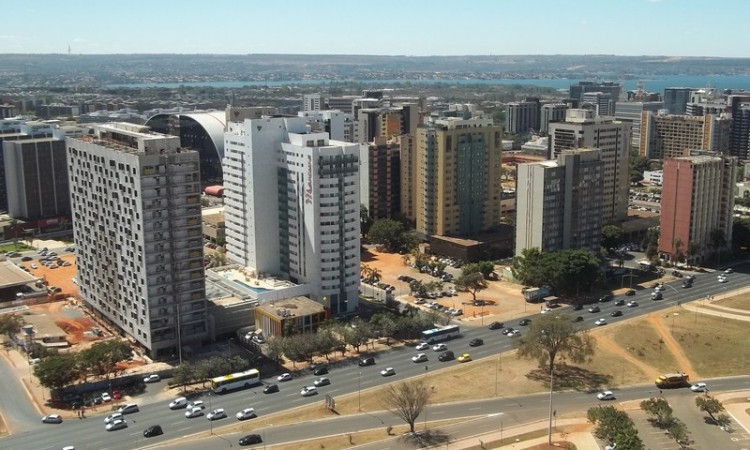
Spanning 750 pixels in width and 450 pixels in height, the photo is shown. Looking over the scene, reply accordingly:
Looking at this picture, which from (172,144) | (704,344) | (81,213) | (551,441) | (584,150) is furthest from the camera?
(584,150)

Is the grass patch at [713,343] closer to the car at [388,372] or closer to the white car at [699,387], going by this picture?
the white car at [699,387]

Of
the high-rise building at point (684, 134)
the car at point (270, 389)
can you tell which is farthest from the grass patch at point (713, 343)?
the high-rise building at point (684, 134)

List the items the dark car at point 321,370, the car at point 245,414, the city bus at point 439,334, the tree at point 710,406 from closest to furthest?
the tree at point 710,406 < the car at point 245,414 < the dark car at point 321,370 < the city bus at point 439,334

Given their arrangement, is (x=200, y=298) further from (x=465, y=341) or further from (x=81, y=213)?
(x=465, y=341)

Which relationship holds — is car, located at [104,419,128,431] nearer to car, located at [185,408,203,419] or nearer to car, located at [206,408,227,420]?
car, located at [185,408,203,419]

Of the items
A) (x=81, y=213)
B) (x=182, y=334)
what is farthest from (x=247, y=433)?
(x=81, y=213)

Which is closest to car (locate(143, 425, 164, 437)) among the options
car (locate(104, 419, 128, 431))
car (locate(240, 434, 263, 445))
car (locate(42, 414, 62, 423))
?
car (locate(104, 419, 128, 431))
